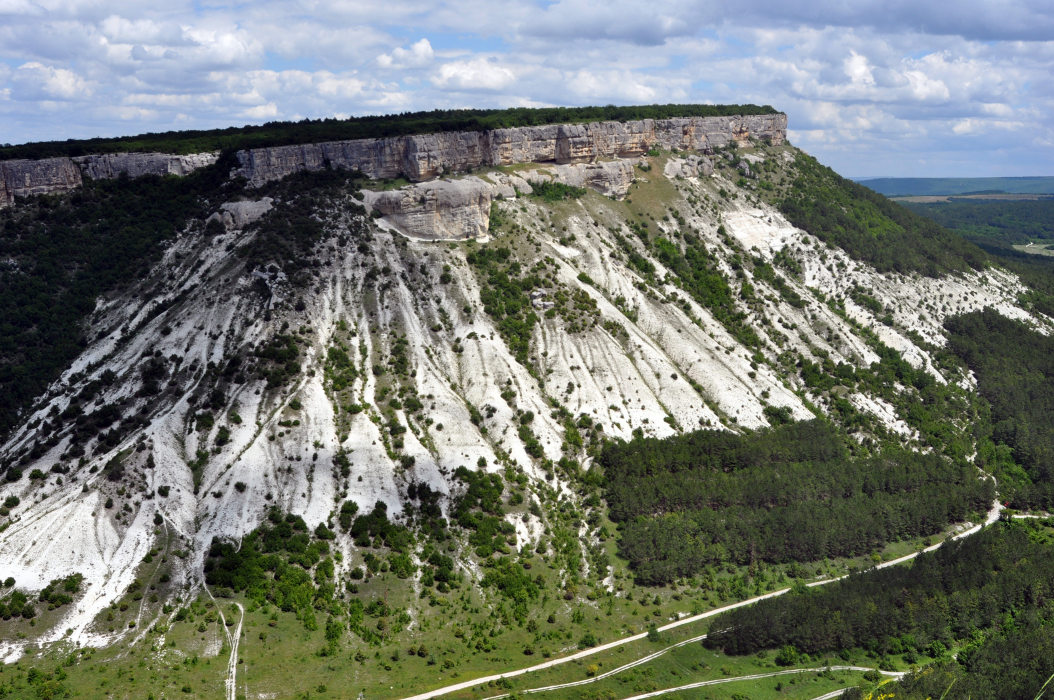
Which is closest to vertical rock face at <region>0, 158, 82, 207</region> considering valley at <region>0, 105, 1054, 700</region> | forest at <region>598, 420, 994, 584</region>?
valley at <region>0, 105, 1054, 700</region>

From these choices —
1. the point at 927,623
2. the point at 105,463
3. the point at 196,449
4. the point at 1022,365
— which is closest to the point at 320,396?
the point at 196,449

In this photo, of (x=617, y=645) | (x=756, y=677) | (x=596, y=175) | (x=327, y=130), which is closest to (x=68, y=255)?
(x=327, y=130)

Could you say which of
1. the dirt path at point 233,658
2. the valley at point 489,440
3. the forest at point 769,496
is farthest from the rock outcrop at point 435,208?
the dirt path at point 233,658

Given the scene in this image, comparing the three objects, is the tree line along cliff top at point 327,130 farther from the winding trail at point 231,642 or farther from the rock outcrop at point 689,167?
the winding trail at point 231,642

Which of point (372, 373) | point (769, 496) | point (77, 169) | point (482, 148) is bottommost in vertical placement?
point (769, 496)

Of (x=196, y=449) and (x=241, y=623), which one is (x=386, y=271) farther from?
(x=241, y=623)

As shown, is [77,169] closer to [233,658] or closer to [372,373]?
[372,373]
